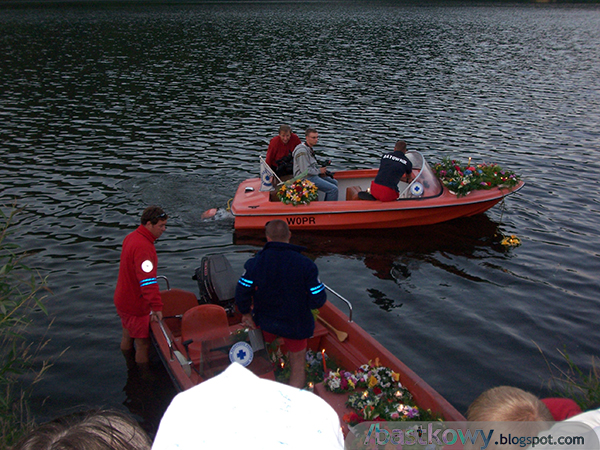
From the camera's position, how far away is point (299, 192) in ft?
31.9

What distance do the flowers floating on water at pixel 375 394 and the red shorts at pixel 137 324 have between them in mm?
2308

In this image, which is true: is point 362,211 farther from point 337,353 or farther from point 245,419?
point 245,419

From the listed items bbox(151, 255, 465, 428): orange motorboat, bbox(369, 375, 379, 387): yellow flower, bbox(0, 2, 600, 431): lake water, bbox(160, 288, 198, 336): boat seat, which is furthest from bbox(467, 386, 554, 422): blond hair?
bbox(160, 288, 198, 336): boat seat

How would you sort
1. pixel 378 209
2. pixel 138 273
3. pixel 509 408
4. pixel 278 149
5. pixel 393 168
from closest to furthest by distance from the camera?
pixel 509 408 < pixel 138 273 < pixel 393 168 < pixel 378 209 < pixel 278 149

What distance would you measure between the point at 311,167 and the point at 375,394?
19.7ft

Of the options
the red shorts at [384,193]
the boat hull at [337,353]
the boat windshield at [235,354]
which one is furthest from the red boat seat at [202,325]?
the red shorts at [384,193]

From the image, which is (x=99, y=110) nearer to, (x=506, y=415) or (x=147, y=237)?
(x=147, y=237)

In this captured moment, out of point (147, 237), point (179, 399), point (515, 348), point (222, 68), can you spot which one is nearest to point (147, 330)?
point (147, 237)

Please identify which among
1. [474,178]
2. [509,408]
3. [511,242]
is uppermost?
[509,408]

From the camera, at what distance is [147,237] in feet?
17.6

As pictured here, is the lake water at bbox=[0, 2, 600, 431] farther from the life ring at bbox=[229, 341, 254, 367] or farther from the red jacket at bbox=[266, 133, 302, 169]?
the red jacket at bbox=[266, 133, 302, 169]

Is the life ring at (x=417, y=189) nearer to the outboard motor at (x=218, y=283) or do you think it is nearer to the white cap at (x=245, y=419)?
the outboard motor at (x=218, y=283)

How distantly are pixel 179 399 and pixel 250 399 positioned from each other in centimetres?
23

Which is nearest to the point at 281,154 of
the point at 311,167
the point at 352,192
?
the point at 311,167
